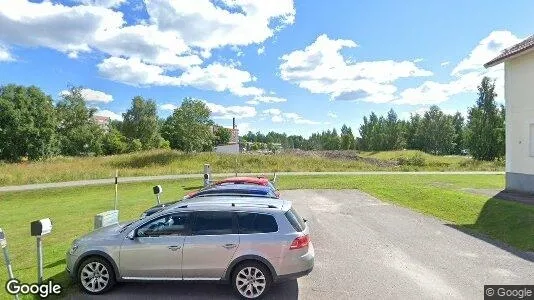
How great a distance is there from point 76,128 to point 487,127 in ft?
218

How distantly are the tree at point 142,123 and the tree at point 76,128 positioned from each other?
26.1 feet

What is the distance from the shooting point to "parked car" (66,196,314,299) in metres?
6.37

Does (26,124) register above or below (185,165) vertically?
above

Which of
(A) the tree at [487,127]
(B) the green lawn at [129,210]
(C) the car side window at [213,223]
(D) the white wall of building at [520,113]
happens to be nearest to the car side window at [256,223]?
(C) the car side window at [213,223]

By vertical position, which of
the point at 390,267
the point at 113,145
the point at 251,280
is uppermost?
Result: the point at 113,145

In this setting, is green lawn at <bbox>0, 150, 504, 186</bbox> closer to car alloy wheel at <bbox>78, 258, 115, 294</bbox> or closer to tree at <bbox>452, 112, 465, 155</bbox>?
car alloy wheel at <bbox>78, 258, 115, 294</bbox>

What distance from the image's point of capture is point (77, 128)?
224 feet

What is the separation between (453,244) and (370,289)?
4.35 metres

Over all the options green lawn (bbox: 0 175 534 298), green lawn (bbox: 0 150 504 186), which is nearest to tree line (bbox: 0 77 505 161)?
green lawn (bbox: 0 150 504 186)

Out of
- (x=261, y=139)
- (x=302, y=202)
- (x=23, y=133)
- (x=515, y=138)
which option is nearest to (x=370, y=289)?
(x=302, y=202)

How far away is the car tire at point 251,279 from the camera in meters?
6.39

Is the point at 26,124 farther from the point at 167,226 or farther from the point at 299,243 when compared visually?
the point at 299,243

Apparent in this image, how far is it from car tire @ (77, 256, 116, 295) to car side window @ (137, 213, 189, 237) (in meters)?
0.79

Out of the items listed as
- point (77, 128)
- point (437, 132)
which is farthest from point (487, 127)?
point (77, 128)
